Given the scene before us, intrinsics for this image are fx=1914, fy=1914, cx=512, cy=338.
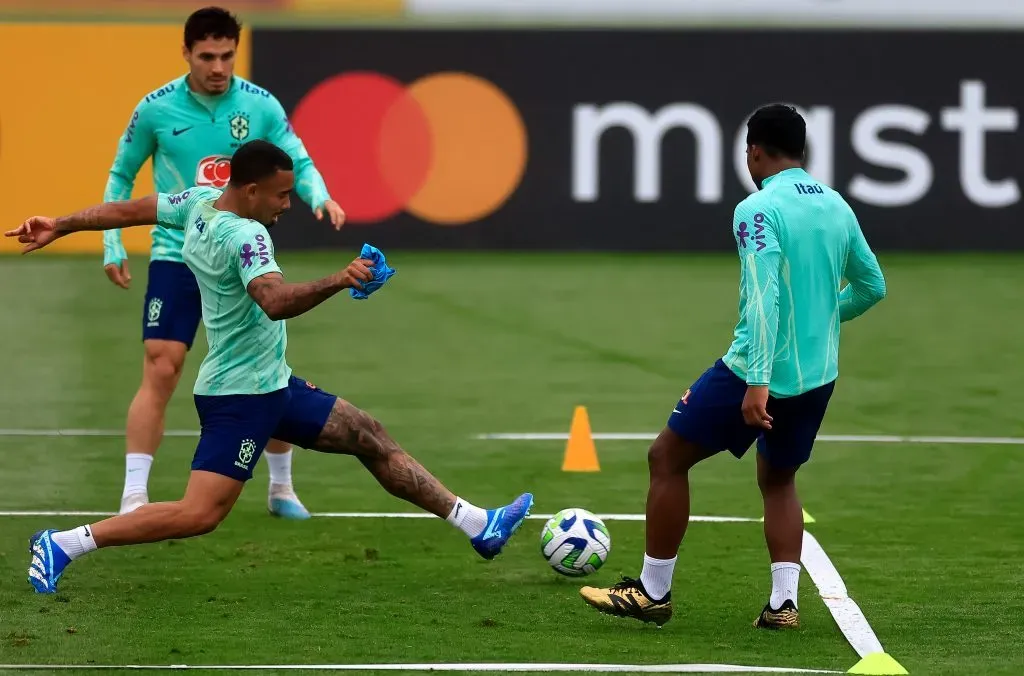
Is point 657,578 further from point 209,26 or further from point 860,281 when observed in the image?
point 209,26

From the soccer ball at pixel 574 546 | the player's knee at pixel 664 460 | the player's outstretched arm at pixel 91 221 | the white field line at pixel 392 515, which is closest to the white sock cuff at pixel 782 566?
the player's knee at pixel 664 460

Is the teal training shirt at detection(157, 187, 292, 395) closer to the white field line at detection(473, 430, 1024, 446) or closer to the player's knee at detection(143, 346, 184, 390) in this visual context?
the player's knee at detection(143, 346, 184, 390)

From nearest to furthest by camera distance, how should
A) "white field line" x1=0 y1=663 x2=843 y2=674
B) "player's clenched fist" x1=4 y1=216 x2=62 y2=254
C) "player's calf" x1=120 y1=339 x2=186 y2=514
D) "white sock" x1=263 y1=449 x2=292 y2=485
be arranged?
"white field line" x1=0 y1=663 x2=843 y2=674
"player's clenched fist" x1=4 y1=216 x2=62 y2=254
"player's calf" x1=120 y1=339 x2=186 y2=514
"white sock" x1=263 y1=449 x2=292 y2=485

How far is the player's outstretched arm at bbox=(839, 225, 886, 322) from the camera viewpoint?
7508 millimetres

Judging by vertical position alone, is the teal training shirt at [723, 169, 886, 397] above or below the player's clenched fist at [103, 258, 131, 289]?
above

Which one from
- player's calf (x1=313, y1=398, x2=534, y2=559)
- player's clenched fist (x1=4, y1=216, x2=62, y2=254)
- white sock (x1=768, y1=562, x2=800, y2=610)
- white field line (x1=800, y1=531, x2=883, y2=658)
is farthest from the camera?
player's calf (x1=313, y1=398, x2=534, y2=559)

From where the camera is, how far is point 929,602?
313 inches

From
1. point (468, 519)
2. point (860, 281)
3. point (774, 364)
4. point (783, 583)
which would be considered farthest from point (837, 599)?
point (468, 519)

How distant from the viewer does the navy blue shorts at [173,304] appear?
970cm

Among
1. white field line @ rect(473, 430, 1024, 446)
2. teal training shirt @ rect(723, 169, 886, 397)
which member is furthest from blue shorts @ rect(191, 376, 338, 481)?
white field line @ rect(473, 430, 1024, 446)

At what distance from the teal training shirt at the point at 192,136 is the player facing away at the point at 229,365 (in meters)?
1.74

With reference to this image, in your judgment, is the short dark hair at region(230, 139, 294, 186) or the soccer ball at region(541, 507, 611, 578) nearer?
the short dark hair at region(230, 139, 294, 186)

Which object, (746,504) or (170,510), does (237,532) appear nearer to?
(170,510)

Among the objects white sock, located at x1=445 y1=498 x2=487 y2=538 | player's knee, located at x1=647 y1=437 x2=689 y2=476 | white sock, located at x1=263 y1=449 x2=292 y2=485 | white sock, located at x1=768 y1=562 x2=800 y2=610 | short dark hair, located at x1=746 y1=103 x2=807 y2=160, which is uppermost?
short dark hair, located at x1=746 y1=103 x2=807 y2=160
